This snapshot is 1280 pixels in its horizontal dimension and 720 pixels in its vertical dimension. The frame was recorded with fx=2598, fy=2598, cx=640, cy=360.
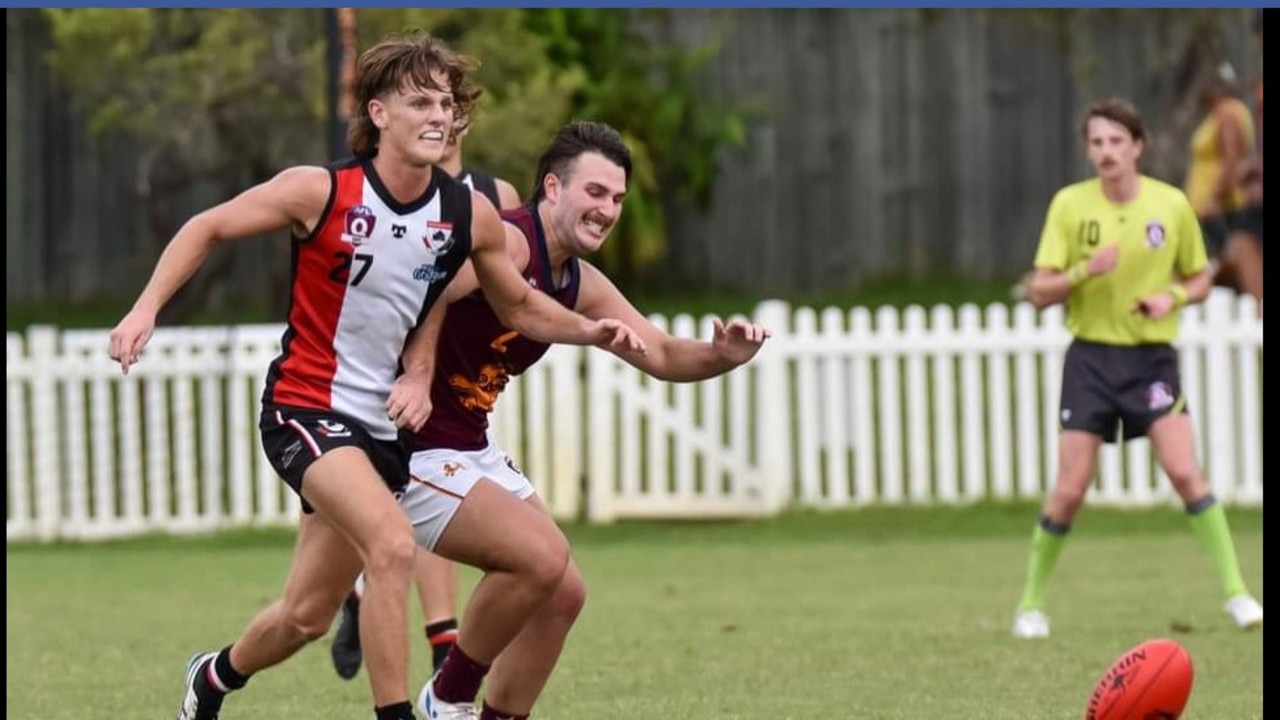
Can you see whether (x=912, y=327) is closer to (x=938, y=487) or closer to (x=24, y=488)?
(x=938, y=487)

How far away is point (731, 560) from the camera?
1387 centimetres

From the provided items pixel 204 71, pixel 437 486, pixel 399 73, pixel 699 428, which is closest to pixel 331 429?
pixel 437 486

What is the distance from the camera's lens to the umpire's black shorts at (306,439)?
6.52 meters

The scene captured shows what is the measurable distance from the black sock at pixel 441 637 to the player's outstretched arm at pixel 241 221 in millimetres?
2372

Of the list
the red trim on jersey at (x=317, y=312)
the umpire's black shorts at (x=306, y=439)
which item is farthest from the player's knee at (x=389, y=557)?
the red trim on jersey at (x=317, y=312)

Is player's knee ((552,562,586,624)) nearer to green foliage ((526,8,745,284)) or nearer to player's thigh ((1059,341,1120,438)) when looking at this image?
player's thigh ((1059,341,1120,438))

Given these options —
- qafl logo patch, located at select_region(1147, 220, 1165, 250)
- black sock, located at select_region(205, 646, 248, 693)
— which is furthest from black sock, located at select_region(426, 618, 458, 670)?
qafl logo patch, located at select_region(1147, 220, 1165, 250)

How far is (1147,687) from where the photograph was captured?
6781 mm

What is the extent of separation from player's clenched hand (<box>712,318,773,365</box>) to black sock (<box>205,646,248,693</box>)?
160 cm

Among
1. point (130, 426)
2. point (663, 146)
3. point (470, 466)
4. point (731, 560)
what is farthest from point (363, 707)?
point (663, 146)

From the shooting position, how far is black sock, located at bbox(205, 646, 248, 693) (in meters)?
7.14

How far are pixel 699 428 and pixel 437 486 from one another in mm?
9064

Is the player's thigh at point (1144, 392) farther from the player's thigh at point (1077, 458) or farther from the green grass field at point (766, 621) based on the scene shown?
the green grass field at point (766, 621)

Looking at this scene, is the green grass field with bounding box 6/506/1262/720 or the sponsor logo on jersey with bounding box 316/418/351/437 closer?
the sponsor logo on jersey with bounding box 316/418/351/437
